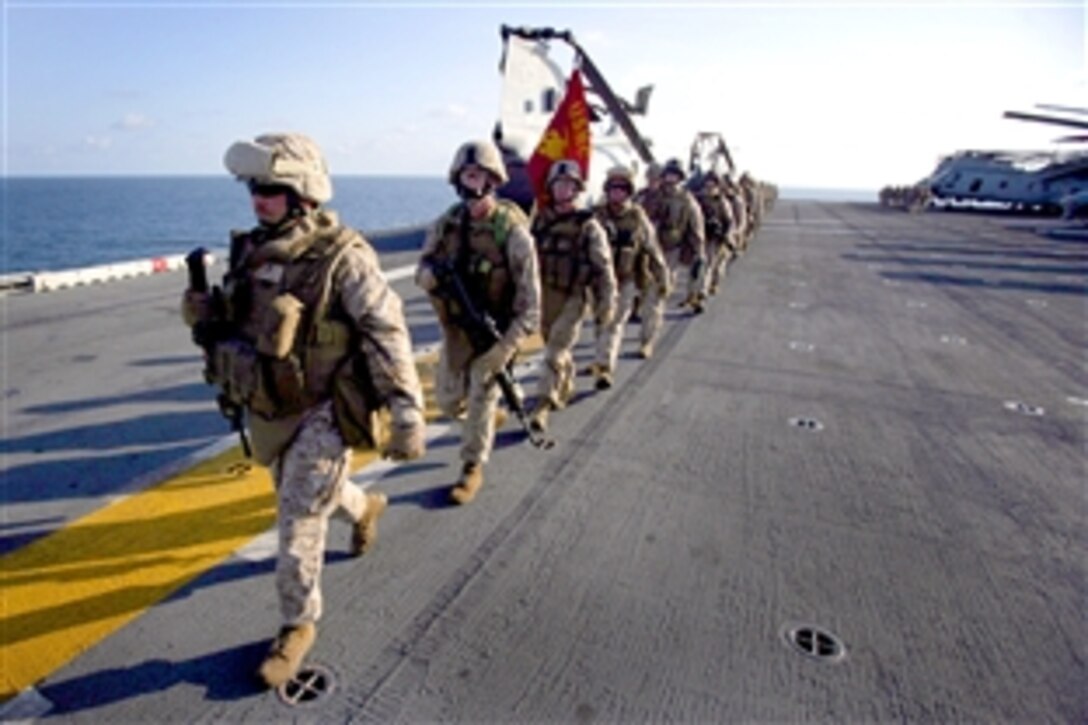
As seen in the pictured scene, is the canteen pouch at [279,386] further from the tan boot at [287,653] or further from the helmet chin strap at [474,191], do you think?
the helmet chin strap at [474,191]

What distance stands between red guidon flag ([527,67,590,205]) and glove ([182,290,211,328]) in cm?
566

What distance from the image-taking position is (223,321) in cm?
247

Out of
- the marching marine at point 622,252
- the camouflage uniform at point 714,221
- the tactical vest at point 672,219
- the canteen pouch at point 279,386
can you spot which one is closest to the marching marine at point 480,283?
the canteen pouch at point 279,386

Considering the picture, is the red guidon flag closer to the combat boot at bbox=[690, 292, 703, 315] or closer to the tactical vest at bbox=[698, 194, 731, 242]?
the combat boot at bbox=[690, 292, 703, 315]

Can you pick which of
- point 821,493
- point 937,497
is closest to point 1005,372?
point 937,497

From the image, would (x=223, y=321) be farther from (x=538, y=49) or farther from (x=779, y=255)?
(x=538, y=49)

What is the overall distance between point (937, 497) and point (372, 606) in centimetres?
374

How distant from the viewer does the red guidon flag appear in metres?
7.63

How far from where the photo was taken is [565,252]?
4.89 metres

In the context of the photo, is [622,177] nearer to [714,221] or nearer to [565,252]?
[565,252]

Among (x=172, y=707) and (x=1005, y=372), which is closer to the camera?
(x=172, y=707)

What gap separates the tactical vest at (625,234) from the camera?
6.29 meters

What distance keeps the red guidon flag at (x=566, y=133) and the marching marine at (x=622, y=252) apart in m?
1.48

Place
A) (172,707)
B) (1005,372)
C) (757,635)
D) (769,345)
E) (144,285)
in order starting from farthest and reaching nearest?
(144,285) → (769,345) → (1005,372) → (757,635) → (172,707)
